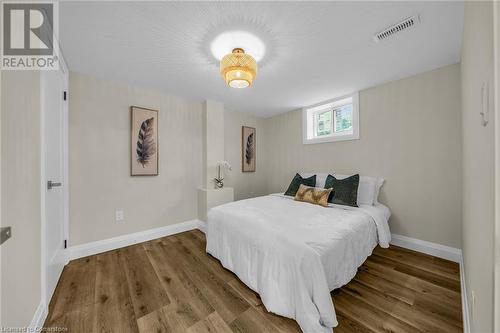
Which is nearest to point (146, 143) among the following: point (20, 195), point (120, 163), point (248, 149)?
point (120, 163)

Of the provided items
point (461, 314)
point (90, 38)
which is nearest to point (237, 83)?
point (90, 38)

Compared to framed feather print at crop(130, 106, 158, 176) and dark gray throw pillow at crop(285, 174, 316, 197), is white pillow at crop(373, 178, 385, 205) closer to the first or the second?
dark gray throw pillow at crop(285, 174, 316, 197)

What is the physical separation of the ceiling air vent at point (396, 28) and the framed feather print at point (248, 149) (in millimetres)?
2855

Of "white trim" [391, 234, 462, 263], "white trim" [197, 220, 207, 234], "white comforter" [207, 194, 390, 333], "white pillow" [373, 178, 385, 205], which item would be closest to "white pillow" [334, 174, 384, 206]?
"white pillow" [373, 178, 385, 205]

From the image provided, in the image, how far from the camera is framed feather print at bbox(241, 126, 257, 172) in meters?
4.21

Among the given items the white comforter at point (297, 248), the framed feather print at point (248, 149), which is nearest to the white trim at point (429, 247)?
the white comforter at point (297, 248)

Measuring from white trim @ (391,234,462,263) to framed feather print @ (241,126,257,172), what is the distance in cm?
286

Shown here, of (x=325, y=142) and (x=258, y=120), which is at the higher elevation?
(x=258, y=120)

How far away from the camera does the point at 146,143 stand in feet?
9.47

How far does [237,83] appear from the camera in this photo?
5.99 ft

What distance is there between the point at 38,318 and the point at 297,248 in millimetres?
1854

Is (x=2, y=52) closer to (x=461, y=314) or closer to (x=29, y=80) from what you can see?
(x=29, y=80)

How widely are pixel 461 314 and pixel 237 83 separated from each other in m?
2.64

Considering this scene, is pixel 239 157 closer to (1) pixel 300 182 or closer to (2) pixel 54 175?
(1) pixel 300 182
